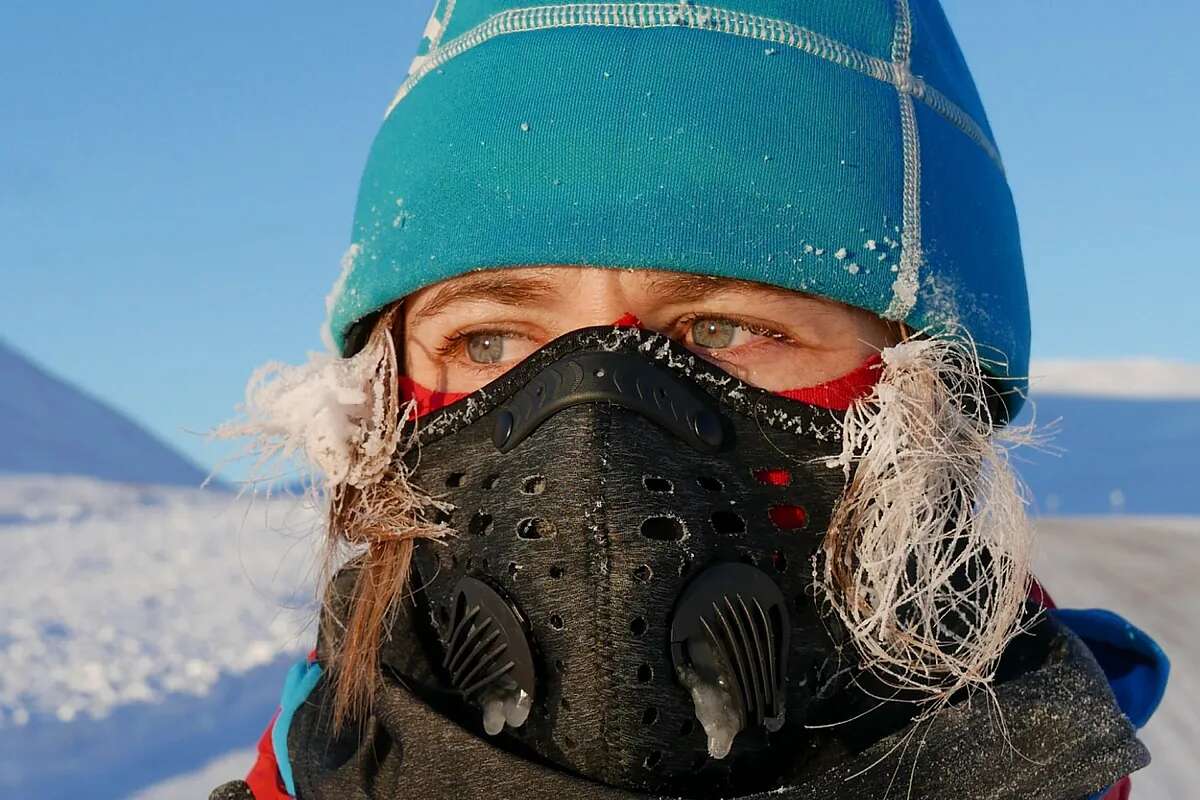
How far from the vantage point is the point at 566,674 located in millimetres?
1709

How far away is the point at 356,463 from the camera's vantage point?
2.11 meters

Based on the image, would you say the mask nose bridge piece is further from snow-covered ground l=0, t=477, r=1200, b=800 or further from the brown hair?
snow-covered ground l=0, t=477, r=1200, b=800

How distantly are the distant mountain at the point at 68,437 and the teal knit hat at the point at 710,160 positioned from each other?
12.2 m

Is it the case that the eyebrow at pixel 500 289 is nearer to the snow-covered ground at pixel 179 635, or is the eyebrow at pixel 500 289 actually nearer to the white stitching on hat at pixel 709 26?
the white stitching on hat at pixel 709 26

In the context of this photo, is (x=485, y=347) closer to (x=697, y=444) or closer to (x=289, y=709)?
(x=697, y=444)

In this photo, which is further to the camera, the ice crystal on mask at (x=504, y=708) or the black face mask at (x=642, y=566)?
the ice crystal on mask at (x=504, y=708)

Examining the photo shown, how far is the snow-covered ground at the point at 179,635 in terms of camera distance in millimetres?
4176

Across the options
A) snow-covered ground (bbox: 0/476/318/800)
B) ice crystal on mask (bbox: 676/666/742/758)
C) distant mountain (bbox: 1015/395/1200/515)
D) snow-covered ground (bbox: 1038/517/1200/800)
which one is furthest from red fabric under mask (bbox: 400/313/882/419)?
distant mountain (bbox: 1015/395/1200/515)

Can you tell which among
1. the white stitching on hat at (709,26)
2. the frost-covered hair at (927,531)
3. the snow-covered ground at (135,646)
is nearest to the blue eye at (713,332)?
the frost-covered hair at (927,531)

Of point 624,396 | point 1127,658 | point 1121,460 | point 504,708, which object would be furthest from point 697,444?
point 1121,460

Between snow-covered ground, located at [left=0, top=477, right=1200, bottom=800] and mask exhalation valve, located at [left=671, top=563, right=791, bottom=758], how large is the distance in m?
0.90

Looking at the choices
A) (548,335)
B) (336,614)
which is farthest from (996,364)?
(336,614)

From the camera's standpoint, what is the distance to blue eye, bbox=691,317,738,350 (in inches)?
75.3

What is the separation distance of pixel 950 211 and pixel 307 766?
1.45 m
